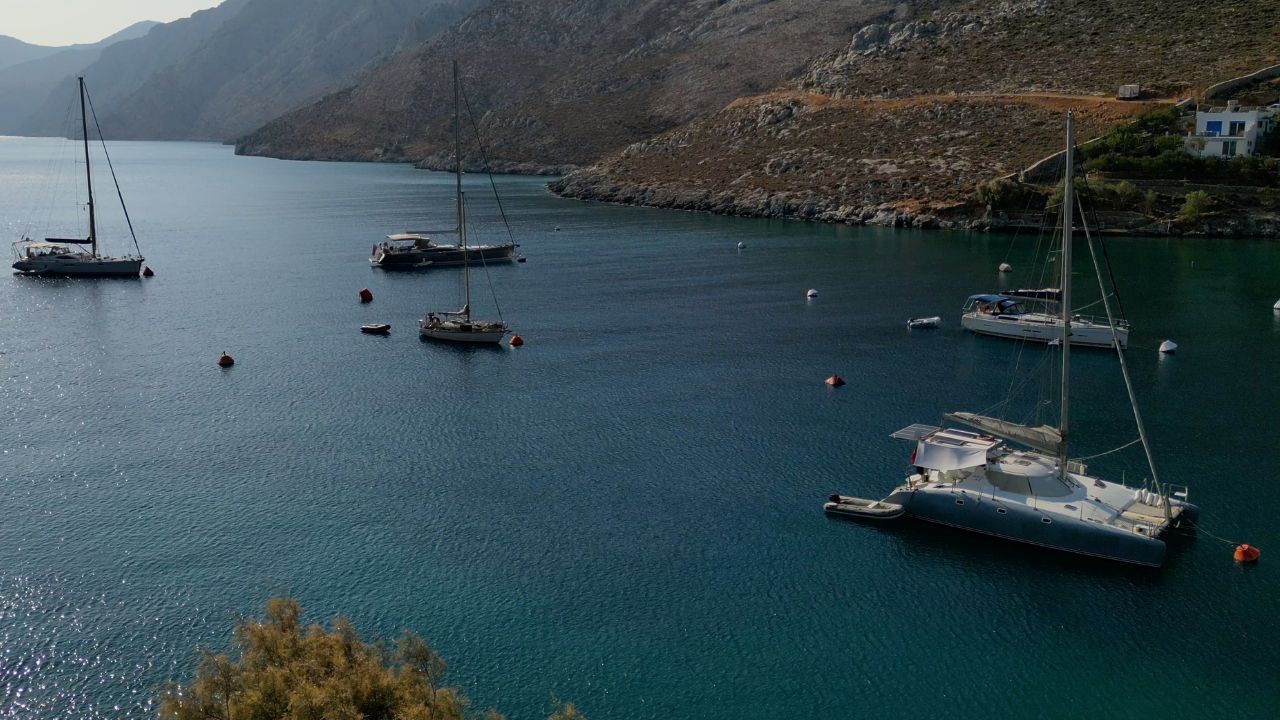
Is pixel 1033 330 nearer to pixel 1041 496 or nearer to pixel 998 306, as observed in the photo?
pixel 998 306

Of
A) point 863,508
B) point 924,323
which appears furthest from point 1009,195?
point 863,508

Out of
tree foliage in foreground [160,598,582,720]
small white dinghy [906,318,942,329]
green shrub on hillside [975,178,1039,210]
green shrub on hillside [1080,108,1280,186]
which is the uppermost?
green shrub on hillside [1080,108,1280,186]

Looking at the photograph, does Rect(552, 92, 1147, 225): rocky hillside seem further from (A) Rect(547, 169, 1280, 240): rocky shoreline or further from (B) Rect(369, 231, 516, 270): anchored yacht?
(B) Rect(369, 231, 516, 270): anchored yacht

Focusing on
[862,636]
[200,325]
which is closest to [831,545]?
[862,636]

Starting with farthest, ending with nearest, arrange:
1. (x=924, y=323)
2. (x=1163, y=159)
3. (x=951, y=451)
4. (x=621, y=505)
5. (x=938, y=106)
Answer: (x=938, y=106), (x=1163, y=159), (x=924, y=323), (x=621, y=505), (x=951, y=451)

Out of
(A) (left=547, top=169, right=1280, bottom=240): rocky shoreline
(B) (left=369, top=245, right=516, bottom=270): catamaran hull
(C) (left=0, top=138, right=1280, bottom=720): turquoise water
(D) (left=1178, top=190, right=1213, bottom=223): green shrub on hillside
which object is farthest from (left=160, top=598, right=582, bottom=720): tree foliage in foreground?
(D) (left=1178, top=190, right=1213, bottom=223): green shrub on hillside

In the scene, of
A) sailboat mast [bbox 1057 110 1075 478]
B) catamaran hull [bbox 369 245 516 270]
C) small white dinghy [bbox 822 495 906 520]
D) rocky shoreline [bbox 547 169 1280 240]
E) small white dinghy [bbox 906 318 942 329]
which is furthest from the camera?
rocky shoreline [bbox 547 169 1280 240]

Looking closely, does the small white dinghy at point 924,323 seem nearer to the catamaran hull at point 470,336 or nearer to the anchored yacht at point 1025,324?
the anchored yacht at point 1025,324
